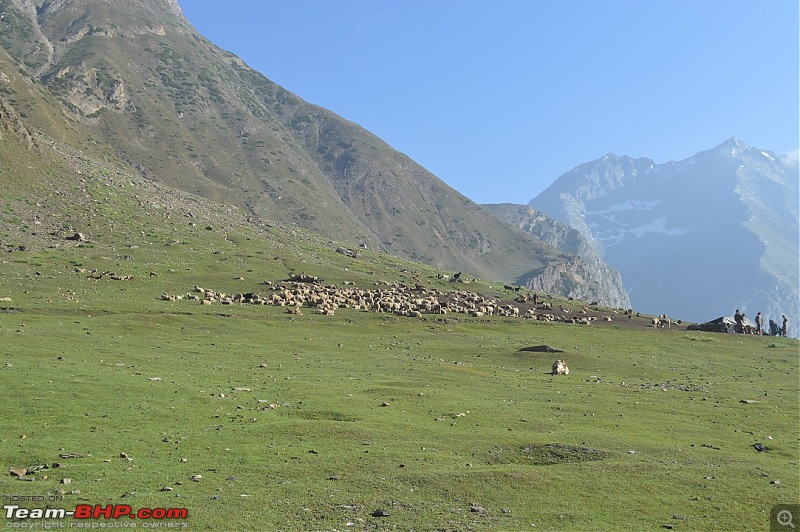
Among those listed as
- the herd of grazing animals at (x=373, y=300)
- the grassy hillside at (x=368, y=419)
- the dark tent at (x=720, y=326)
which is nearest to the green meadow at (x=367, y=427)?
the grassy hillside at (x=368, y=419)

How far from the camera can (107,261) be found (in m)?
A: 85.8

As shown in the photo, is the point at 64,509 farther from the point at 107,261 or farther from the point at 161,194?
the point at 161,194

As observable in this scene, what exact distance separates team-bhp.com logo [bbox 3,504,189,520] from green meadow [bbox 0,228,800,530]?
1.07ft

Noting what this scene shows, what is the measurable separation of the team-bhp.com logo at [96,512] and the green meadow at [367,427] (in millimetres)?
325

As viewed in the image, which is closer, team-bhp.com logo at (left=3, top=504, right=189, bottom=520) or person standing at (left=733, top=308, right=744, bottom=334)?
team-bhp.com logo at (left=3, top=504, right=189, bottom=520)

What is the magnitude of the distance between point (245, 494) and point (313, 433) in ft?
23.3
